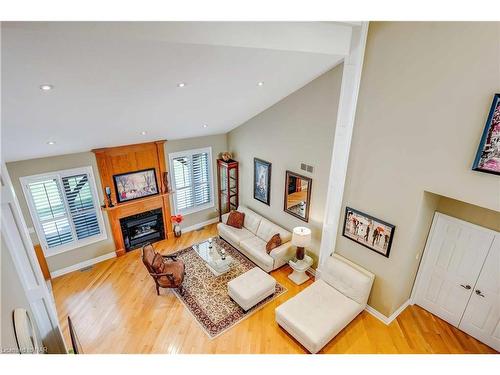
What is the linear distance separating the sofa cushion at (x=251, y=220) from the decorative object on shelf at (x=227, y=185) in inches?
29.2

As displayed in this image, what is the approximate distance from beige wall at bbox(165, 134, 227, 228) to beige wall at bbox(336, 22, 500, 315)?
4036 millimetres

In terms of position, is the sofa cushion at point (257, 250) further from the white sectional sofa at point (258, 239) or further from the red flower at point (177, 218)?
the red flower at point (177, 218)

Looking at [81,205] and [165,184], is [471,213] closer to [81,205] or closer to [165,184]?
[165,184]

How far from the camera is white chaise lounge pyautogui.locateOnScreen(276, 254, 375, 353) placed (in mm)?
4156

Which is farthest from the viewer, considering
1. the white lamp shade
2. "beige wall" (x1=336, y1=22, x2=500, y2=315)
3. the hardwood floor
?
the white lamp shade

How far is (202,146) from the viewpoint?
23.9 ft

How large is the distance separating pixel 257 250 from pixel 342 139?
312cm

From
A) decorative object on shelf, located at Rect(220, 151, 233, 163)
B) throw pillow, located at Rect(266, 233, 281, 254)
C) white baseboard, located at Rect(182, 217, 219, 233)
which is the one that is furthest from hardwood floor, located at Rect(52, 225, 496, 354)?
decorative object on shelf, located at Rect(220, 151, 233, 163)

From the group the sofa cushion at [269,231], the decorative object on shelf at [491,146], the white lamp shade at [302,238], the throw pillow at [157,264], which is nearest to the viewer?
the decorative object on shelf at [491,146]

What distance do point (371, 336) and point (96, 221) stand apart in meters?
6.10

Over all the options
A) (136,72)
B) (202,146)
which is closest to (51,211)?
(202,146)


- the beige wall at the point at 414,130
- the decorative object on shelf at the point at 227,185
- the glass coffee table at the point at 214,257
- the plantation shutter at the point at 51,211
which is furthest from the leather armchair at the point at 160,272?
the beige wall at the point at 414,130

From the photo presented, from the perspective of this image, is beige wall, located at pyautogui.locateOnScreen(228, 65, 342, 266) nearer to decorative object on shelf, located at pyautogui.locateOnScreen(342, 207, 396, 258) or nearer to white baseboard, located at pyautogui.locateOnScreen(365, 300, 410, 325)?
decorative object on shelf, located at pyautogui.locateOnScreen(342, 207, 396, 258)

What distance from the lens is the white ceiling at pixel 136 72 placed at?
7.14 ft
